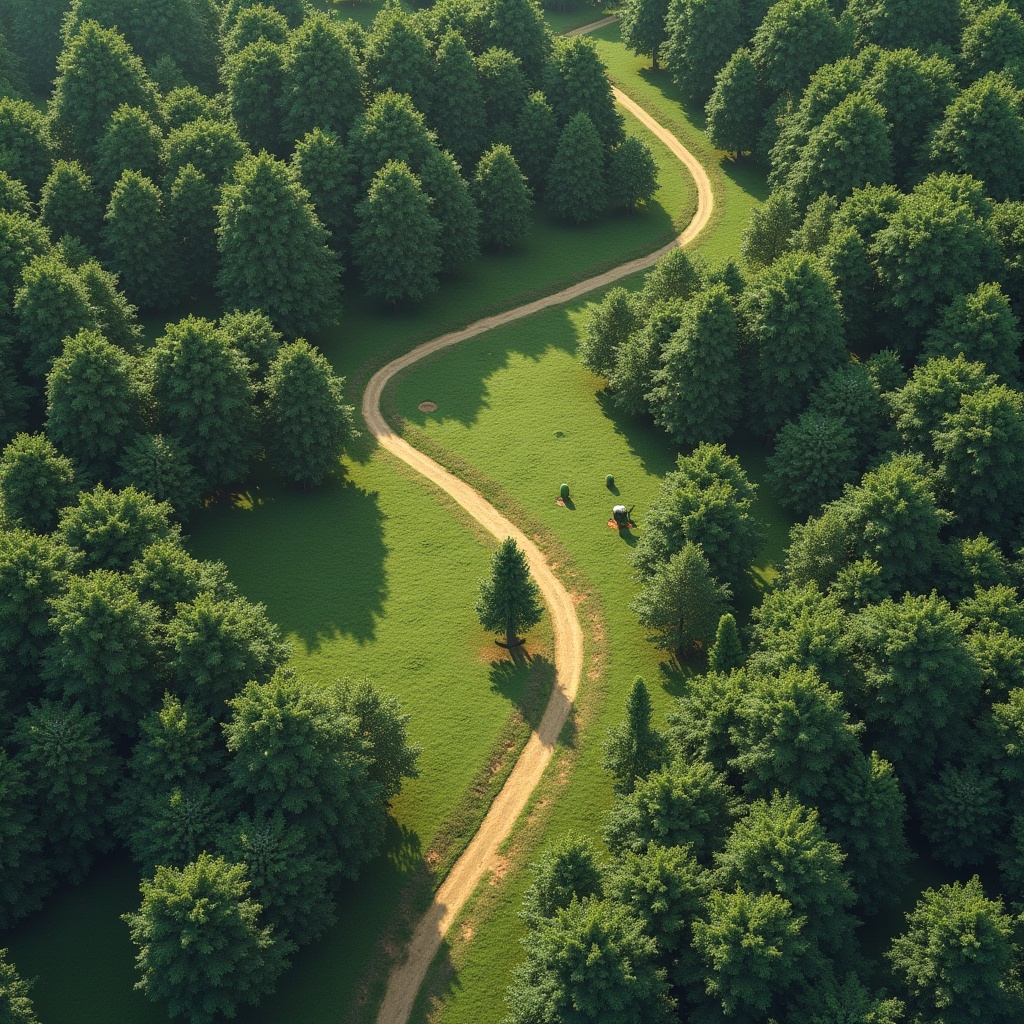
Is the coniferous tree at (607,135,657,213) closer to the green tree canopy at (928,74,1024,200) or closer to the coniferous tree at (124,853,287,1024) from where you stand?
the green tree canopy at (928,74,1024,200)

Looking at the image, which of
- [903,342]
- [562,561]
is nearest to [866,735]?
[562,561]

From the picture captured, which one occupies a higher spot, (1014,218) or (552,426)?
(1014,218)

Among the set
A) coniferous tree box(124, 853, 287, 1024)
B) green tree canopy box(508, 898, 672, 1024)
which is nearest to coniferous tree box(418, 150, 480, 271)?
coniferous tree box(124, 853, 287, 1024)

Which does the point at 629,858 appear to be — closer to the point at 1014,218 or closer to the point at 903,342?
the point at 903,342

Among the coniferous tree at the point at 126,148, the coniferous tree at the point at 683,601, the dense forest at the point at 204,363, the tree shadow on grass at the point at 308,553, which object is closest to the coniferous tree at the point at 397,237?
the dense forest at the point at 204,363

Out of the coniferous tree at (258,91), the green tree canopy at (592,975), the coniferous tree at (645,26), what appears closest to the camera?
the green tree canopy at (592,975)

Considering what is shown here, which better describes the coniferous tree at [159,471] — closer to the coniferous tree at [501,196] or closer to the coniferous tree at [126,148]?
the coniferous tree at [126,148]
